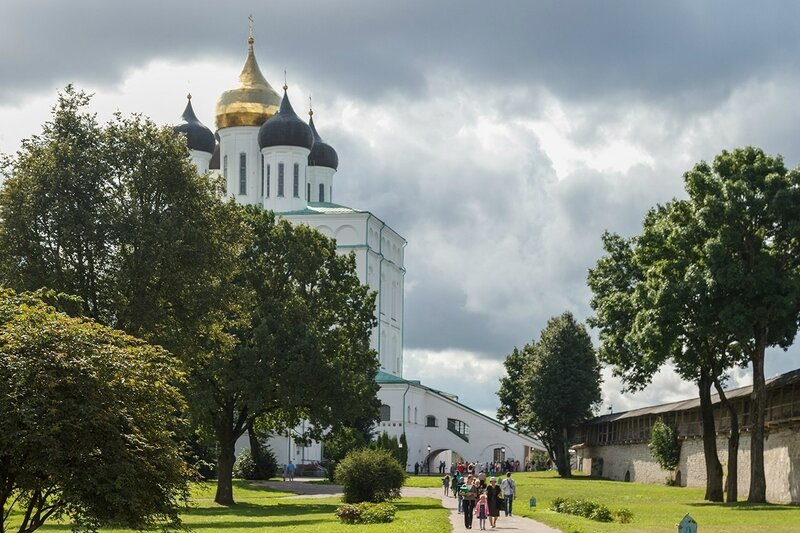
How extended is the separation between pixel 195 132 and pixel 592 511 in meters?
71.7

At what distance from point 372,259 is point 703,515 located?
64.1m

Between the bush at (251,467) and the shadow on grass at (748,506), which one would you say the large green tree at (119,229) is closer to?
the shadow on grass at (748,506)

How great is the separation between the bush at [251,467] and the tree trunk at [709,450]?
93.8ft

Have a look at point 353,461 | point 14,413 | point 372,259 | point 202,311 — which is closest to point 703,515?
point 353,461

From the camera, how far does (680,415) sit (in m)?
63.0

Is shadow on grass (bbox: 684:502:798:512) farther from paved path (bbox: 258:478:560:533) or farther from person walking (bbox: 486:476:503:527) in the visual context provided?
person walking (bbox: 486:476:503:527)

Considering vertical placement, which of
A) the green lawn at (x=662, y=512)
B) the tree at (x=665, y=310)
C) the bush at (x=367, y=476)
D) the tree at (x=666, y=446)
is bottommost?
the green lawn at (x=662, y=512)

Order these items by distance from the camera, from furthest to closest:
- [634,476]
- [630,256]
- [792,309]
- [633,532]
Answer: [634,476], [630,256], [792,309], [633,532]

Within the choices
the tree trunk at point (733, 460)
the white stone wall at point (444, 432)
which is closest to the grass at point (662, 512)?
the tree trunk at point (733, 460)

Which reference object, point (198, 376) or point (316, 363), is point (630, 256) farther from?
point (198, 376)

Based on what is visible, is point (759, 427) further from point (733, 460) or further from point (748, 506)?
point (733, 460)

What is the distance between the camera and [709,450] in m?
48.0

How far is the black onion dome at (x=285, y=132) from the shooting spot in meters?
95.2

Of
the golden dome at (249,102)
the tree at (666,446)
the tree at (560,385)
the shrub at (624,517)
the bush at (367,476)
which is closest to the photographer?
the shrub at (624,517)
